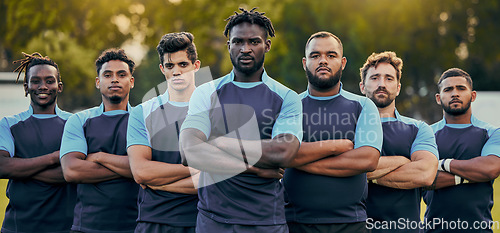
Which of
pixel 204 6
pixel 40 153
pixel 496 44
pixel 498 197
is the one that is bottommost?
pixel 498 197

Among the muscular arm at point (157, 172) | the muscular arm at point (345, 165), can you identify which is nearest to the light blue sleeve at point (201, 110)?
the muscular arm at point (157, 172)

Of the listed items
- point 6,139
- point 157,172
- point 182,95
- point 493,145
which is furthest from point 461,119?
point 6,139

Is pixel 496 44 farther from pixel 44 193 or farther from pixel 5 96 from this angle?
pixel 44 193

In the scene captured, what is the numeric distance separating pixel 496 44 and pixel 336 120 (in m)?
30.4

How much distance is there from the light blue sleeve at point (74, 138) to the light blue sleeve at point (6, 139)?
75cm

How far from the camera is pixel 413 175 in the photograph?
17.9ft

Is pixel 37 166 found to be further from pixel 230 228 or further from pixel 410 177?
pixel 410 177

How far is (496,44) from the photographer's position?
32.1m

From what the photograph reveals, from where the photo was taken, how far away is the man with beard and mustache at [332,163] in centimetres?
496

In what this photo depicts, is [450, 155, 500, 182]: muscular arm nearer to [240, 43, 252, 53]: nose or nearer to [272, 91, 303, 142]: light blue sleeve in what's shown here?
[272, 91, 303, 142]: light blue sleeve

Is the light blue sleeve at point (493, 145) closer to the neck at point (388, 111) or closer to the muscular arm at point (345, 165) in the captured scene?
the neck at point (388, 111)

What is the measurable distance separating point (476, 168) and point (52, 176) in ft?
14.8

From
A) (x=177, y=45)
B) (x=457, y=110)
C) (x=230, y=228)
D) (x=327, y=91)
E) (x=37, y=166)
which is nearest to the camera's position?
(x=230, y=228)

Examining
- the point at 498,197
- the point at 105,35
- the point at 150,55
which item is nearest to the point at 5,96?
the point at 105,35
